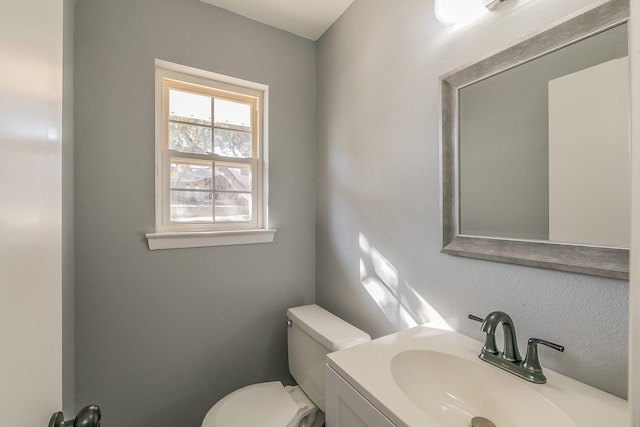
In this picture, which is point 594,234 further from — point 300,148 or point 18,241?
point 300,148

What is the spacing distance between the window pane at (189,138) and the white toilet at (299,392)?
112cm

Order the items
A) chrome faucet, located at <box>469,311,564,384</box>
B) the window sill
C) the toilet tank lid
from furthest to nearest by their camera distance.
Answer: the window sill < the toilet tank lid < chrome faucet, located at <box>469,311,564,384</box>

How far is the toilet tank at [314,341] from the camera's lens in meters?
1.28

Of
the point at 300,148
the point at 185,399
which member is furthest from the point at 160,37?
the point at 185,399

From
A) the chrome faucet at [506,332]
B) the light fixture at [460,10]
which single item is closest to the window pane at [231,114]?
the light fixture at [460,10]

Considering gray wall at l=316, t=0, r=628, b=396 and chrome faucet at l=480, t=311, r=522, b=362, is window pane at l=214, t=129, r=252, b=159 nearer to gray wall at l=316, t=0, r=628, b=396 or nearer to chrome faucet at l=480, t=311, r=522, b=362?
gray wall at l=316, t=0, r=628, b=396

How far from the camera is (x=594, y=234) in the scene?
27.2 inches

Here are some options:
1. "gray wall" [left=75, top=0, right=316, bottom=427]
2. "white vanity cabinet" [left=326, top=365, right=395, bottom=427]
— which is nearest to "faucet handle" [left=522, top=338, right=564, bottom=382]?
"white vanity cabinet" [left=326, top=365, right=395, bottom=427]

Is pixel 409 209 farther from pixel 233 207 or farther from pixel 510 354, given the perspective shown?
pixel 233 207

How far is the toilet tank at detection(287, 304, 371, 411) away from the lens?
128 cm

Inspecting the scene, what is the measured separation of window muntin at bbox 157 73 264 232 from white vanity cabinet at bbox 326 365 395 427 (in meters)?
1.09

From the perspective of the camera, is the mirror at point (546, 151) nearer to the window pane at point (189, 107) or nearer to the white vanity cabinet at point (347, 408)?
the white vanity cabinet at point (347, 408)

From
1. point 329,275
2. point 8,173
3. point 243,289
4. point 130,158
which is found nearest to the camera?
point 8,173

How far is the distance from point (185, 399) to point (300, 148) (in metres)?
1.58
